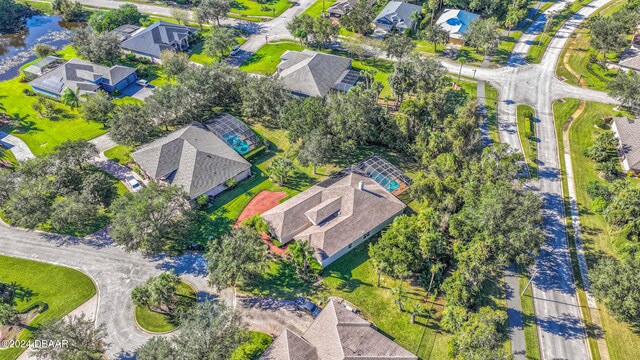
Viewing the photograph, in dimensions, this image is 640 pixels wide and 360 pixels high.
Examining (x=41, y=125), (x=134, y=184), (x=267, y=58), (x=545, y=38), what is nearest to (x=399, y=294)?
(x=134, y=184)

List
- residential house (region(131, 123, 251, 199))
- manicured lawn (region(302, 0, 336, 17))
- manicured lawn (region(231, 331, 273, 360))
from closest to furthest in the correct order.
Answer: manicured lawn (region(231, 331, 273, 360)), residential house (region(131, 123, 251, 199)), manicured lawn (region(302, 0, 336, 17))

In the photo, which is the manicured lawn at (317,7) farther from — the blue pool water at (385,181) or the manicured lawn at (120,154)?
the blue pool water at (385,181)

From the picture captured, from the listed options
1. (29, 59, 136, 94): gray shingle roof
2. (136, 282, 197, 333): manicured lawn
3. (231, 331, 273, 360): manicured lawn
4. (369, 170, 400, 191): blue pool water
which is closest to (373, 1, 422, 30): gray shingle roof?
(369, 170, 400, 191): blue pool water

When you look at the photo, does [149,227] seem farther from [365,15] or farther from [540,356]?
[365,15]

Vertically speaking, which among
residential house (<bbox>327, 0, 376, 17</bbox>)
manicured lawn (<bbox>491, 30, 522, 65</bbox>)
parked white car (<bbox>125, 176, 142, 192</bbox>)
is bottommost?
parked white car (<bbox>125, 176, 142, 192</bbox>)

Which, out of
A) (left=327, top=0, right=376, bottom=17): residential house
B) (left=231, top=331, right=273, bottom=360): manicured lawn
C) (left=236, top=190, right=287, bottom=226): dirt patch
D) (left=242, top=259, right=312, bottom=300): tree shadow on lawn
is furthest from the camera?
(left=327, top=0, right=376, bottom=17): residential house

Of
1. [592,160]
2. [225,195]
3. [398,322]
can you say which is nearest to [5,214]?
[225,195]

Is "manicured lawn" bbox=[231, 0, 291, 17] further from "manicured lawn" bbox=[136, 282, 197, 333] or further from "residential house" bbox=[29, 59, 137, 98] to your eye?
"manicured lawn" bbox=[136, 282, 197, 333]

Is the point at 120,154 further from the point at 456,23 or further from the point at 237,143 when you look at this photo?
the point at 456,23
